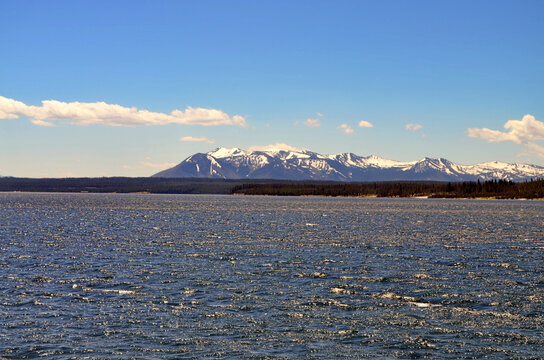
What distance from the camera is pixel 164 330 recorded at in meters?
26.9

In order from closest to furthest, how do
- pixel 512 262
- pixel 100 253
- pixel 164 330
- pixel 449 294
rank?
pixel 164 330 → pixel 449 294 → pixel 512 262 → pixel 100 253

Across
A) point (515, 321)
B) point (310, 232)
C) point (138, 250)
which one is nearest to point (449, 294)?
point (515, 321)

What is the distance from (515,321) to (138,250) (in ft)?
135

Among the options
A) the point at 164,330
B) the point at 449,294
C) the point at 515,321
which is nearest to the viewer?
the point at 164,330

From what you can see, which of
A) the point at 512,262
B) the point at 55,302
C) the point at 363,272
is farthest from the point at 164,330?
the point at 512,262

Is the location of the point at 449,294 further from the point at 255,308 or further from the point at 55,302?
the point at 55,302

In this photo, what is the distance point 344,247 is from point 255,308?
3387cm

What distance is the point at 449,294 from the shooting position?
36.2 meters

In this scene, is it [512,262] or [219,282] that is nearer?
[219,282]

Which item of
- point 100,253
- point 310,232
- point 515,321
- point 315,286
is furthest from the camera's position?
point 310,232

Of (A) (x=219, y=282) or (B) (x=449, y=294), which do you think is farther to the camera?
(A) (x=219, y=282)

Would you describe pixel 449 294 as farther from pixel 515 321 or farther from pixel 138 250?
pixel 138 250

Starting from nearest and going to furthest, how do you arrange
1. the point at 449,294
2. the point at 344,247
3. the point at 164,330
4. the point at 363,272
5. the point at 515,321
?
the point at 164,330 → the point at 515,321 → the point at 449,294 → the point at 363,272 → the point at 344,247

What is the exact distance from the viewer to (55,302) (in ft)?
107
